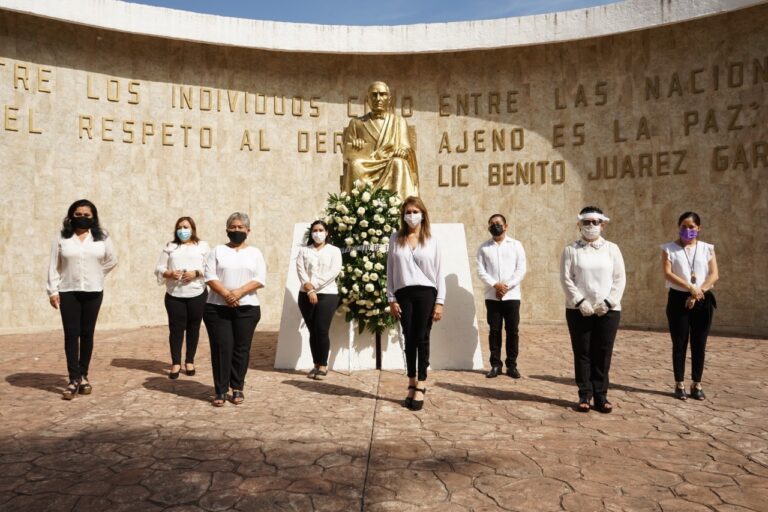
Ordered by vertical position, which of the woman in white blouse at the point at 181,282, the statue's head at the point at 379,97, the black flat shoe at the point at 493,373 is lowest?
the black flat shoe at the point at 493,373

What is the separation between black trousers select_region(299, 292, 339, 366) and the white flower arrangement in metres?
0.44

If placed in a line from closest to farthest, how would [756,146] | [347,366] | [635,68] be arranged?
1. [347,366]
2. [756,146]
3. [635,68]

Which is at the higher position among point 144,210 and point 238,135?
point 238,135

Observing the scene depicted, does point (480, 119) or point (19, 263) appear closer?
point (19, 263)

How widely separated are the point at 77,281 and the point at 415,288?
338 cm

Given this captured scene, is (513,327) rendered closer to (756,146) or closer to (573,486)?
(573,486)

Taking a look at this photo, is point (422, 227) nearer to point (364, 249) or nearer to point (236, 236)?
point (236, 236)

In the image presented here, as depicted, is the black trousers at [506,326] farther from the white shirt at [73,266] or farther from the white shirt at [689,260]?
the white shirt at [73,266]

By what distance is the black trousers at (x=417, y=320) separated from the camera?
216 inches

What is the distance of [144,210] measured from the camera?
43.3ft

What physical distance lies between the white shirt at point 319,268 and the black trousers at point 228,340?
3.98 feet

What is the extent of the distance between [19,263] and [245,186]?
16.3 feet

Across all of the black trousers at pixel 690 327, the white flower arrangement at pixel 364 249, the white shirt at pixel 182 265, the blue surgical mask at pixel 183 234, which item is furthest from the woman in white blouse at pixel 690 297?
the blue surgical mask at pixel 183 234

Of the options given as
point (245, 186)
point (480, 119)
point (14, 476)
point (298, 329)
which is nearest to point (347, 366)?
point (298, 329)
